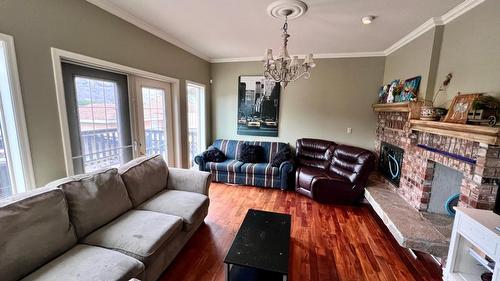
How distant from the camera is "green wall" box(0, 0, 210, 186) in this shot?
5.23ft

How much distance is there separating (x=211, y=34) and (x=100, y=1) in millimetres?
1358

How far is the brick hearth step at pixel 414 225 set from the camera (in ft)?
6.23

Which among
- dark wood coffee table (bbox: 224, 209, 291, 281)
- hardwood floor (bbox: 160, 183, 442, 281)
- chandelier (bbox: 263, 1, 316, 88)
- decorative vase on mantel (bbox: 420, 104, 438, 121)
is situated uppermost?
chandelier (bbox: 263, 1, 316, 88)

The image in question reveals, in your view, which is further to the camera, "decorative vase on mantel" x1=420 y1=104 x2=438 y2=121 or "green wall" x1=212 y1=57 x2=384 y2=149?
"green wall" x1=212 y1=57 x2=384 y2=149

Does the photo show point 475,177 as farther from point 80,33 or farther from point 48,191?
point 80,33

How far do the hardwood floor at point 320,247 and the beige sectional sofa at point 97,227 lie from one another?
0.27 meters

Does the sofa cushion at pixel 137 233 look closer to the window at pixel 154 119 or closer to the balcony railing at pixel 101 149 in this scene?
the balcony railing at pixel 101 149

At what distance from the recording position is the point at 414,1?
196 cm

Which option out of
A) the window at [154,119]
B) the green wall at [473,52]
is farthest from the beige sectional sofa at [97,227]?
the green wall at [473,52]

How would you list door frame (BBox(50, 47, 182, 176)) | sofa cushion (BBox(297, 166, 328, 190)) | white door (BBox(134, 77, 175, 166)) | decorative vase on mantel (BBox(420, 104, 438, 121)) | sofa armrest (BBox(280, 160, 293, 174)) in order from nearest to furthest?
door frame (BBox(50, 47, 182, 176)) → decorative vase on mantel (BBox(420, 104, 438, 121)) → white door (BBox(134, 77, 175, 166)) → sofa cushion (BBox(297, 166, 328, 190)) → sofa armrest (BBox(280, 160, 293, 174))

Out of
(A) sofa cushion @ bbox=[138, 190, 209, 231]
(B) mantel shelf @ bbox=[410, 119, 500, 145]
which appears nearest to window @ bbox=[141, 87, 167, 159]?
(A) sofa cushion @ bbox=[138, 190, 209, 231]

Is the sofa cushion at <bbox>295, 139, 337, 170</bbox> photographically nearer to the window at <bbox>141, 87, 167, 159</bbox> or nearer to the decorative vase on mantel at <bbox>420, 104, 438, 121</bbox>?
the decorative vase on mantel at <bbox>420, 104, 438, 121</bbox>

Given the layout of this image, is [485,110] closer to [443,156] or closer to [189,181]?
[443,156]

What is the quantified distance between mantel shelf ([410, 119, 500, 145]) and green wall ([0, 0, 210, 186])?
3.53 meters
